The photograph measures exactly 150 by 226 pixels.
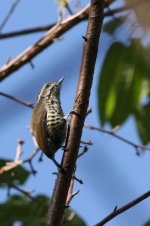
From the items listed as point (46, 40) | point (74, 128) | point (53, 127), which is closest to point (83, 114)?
point (74, 128)

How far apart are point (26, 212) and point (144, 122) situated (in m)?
0.85

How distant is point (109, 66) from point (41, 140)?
0.53 metres

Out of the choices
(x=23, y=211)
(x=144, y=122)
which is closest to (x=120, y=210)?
(x=144, y=122)

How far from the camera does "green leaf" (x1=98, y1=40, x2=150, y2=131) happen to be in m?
2.62

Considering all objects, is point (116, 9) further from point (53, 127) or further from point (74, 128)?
point (74, 128)

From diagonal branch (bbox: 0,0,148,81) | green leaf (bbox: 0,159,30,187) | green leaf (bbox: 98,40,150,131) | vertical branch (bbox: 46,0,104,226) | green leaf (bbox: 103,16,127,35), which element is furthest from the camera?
diagonal branch (bbox: 0,0,148,81)

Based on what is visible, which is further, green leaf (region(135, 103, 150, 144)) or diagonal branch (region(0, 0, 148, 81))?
diagonal branch (region(0, 0, 148, 81))

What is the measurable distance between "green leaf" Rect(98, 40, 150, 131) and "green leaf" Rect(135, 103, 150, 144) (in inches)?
1.6

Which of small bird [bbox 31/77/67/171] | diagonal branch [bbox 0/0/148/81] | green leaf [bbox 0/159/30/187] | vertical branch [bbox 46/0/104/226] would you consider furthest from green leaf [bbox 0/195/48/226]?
diagonal branch [bbox 0/0/148/81]

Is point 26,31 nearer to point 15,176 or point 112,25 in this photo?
point 15,176

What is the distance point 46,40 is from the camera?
3453mm

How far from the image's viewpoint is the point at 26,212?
298cm

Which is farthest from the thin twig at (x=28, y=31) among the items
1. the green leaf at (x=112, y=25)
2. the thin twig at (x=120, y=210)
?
the thin twig at (x=120, y=210)

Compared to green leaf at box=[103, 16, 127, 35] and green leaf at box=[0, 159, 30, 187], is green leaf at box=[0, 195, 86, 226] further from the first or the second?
green leaf at box=[103, 16, 127, 35]
